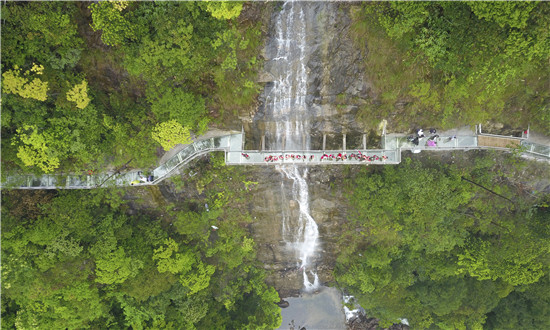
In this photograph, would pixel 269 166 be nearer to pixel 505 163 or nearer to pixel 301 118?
pixel 301 118

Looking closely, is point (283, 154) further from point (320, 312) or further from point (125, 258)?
point (320, 312)

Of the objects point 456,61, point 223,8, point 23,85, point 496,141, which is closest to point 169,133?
point 23,85

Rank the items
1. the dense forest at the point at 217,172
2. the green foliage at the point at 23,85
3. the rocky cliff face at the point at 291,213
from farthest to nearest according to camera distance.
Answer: the rocky cliff face at the point at 291,213 → the dense forest at the point at 217,172 → the green foliage at the point at 23,85

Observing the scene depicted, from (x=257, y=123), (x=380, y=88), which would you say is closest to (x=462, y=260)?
(x=380, y=88)

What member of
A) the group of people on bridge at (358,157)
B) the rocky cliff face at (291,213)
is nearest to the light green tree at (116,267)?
the rocky cliff face at (291,213)

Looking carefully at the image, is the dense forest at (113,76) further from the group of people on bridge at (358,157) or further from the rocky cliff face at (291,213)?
the rocky cliff face at (291,213)

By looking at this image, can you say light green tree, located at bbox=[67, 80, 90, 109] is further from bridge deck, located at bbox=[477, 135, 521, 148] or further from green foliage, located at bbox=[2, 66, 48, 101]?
bridge deck, located at bbox=[477, 135, 521, 148]

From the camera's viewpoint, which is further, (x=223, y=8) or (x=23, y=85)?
(x=23, y=85)
